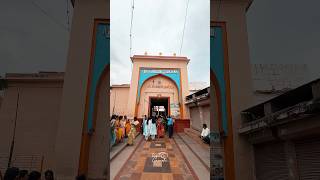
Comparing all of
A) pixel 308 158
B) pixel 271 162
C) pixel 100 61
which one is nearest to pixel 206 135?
pixel 100 61

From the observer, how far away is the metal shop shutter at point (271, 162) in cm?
182

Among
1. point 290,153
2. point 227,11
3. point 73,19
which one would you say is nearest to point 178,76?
point 73,19

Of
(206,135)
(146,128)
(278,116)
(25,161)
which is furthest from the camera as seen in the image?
(25,161)

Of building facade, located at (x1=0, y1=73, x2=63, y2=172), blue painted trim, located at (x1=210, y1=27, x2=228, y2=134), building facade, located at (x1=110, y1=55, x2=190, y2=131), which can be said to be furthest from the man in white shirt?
building facade, located at (x1=0, y1=73, x2=63, y2=172)

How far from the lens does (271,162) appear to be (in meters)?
1.95

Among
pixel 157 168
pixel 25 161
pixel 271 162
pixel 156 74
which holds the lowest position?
pixel 25 161

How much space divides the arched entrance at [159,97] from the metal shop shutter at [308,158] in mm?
1105

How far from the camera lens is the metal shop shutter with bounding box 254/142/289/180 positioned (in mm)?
1821

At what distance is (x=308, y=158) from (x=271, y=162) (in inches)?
15.7

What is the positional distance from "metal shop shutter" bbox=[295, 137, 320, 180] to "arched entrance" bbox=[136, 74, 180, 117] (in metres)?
1.11

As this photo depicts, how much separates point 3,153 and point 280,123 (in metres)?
2.80

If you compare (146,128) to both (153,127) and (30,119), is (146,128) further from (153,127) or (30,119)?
(30,119)

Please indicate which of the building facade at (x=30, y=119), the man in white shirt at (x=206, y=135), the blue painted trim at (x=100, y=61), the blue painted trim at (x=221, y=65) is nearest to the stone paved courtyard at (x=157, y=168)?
the man in white shirt at (x=206, y=135)

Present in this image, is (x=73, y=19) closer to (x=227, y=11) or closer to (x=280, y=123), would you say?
(x=227, y=11)
